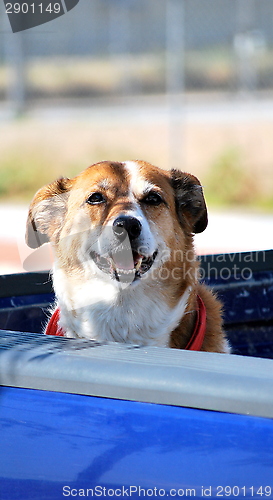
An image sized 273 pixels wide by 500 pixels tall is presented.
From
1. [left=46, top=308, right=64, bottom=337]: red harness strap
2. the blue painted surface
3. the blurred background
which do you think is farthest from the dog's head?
the blurred background

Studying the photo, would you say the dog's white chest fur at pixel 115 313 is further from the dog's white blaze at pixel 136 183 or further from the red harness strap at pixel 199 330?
the dog's white blaze at pixel 136 183

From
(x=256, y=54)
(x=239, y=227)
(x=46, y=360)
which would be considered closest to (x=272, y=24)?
(x=256, y=54)

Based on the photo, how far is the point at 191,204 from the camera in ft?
9.60

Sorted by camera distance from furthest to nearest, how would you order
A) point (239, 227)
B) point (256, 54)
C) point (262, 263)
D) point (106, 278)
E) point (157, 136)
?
1. point (256, 54)
2. point (157, 136)
3. point (239, 227)
4. point (262, 263)
5. point (106, 278)

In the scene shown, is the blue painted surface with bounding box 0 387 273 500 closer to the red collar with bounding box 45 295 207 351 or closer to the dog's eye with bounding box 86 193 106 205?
the red collar with bounding box 45 295 207 351

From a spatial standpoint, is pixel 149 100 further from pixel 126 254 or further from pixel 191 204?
pixel 126 254

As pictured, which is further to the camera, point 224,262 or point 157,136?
point 157,136

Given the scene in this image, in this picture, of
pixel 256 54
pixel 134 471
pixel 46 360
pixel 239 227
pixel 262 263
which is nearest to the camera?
pixel 134 471

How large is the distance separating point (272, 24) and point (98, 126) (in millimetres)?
5204

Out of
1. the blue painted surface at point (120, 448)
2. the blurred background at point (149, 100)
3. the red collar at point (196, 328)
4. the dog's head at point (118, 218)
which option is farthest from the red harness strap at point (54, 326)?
the blurred background at point (149, 100)

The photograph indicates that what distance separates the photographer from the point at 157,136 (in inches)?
584

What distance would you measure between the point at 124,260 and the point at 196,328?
40 centimetres

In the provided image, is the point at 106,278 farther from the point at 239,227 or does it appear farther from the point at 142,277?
the point at 239,227

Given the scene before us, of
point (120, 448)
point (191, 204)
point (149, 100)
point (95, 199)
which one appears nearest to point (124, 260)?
point (95, 199)
